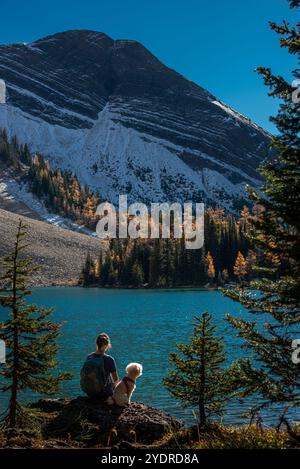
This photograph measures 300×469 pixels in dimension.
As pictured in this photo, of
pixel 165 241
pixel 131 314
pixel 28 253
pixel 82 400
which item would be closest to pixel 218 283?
pixel 165 241

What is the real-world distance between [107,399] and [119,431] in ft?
3.87

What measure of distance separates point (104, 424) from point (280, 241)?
6523mm

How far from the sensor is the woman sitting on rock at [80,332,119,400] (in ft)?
44.8

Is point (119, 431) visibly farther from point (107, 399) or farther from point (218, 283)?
point (218, 283)

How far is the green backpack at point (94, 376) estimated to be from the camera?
13625mm

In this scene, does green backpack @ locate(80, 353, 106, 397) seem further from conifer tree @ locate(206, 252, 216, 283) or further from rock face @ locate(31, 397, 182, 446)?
conifer tree @ locate(206, 252, 216, 283)

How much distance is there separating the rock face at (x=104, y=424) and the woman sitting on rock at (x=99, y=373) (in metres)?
0.33

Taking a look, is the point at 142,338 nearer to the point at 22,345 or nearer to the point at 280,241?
the point at 22,345

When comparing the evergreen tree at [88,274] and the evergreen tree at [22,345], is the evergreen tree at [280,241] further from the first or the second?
the evergreen tree at [88,274]

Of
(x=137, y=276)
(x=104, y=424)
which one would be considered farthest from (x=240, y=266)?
(x=104, y=424)

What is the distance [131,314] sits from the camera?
80.6 metres

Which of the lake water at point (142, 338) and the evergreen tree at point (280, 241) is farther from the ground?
the evergreen tree at point (280, 241)

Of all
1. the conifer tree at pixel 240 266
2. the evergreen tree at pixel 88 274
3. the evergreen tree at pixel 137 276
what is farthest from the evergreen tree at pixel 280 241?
the evergreen tree at pixel 88 274

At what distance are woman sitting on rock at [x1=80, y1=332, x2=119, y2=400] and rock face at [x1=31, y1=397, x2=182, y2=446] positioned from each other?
0.33m
